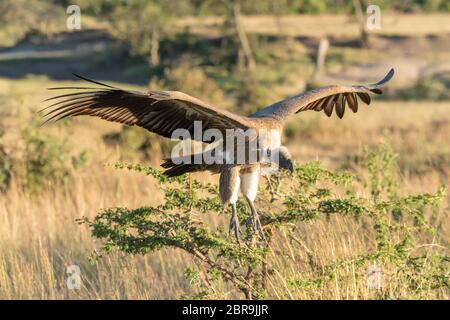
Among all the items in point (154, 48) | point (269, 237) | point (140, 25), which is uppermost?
point (140, 25)

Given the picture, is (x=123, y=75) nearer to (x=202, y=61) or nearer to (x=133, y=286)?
(x=202, y=61)

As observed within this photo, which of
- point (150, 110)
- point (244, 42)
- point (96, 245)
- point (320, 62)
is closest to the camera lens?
point (150, 110)

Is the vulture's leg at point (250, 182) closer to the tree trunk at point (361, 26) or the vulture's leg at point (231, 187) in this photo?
the vulture's leg at point (231, 187)

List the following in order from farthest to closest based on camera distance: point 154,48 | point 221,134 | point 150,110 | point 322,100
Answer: point 154,48, point 322,100, point 221,134, point 150,110

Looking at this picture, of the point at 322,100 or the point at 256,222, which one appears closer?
the point at 256,222

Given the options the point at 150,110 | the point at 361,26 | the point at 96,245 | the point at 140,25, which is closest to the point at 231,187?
the point at 150,110

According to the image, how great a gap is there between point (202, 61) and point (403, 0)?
1602 cm

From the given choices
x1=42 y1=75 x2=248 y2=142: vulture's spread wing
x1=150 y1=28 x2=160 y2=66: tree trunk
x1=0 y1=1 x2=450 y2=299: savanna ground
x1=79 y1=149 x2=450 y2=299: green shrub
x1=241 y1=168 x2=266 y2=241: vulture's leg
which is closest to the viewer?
x1=42 y1=75 x2=248 y2=142: vulture's spread wing

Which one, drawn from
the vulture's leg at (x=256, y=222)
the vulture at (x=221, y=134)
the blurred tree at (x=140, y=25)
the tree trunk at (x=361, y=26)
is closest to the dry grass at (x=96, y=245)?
the vulture's leg at (x=256, y=222)

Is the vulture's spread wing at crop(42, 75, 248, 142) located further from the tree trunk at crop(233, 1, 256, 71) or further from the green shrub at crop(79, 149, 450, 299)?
the tree trunk at crop(233, 1, 256, 71)

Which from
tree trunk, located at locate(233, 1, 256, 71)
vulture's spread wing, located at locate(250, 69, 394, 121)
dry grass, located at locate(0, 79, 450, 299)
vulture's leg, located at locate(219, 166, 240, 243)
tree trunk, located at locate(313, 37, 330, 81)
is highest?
tree trunk, located at locate(233, 1, 256, 71)

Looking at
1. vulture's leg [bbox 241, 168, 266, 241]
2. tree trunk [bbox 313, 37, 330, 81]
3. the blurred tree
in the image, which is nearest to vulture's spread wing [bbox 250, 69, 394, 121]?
vulture's leg [bbox 241, 168, 266, 241]

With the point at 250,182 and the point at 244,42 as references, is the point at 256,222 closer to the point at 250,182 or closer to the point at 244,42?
the point at 250,182

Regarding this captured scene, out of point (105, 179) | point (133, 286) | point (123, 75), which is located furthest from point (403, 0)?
point (133, 286)
